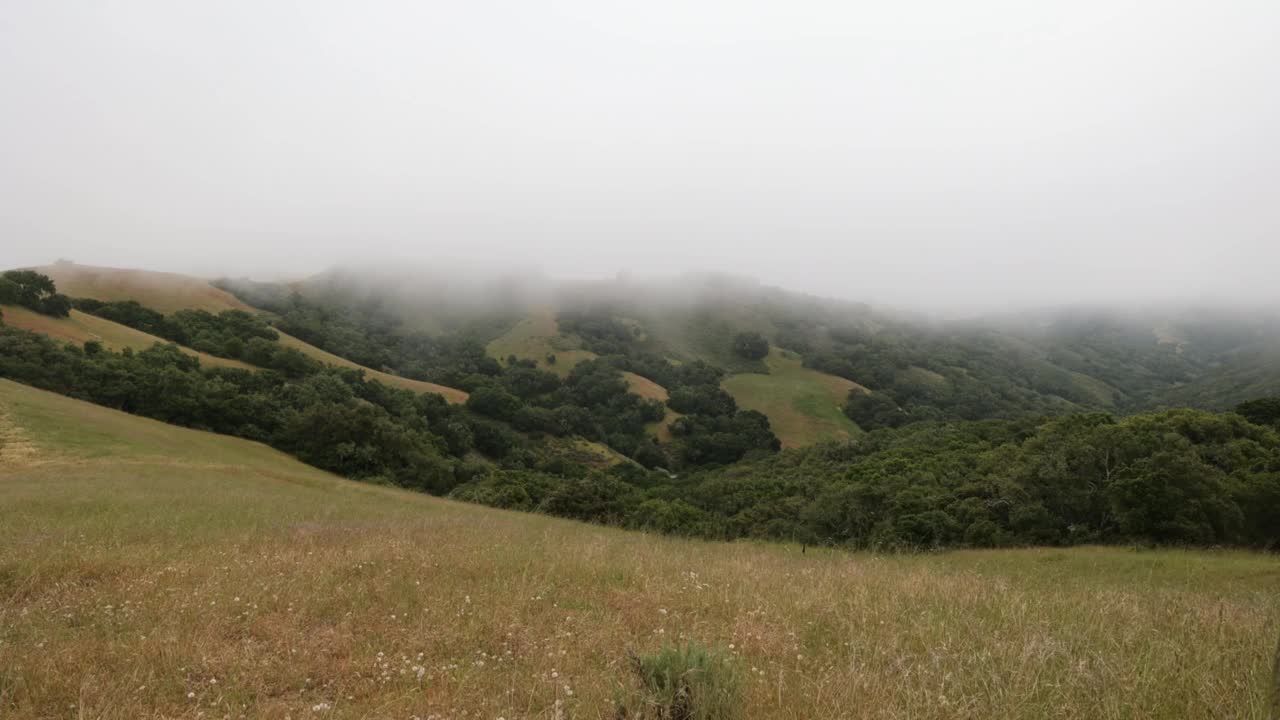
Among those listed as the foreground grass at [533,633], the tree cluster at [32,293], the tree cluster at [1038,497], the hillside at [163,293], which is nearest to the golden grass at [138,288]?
the hillside at [163,293]

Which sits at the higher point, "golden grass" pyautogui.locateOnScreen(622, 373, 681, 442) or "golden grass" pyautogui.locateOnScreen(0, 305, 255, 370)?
"golden grass" pyautogui.locateOnScreen(0, 305, 255, 370)

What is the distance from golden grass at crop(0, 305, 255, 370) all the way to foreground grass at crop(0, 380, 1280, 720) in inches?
2825

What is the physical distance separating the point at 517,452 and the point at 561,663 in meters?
90.1

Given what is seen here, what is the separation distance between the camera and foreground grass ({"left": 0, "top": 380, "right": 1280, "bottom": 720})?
417cm

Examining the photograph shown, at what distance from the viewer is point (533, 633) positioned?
5.91 meters

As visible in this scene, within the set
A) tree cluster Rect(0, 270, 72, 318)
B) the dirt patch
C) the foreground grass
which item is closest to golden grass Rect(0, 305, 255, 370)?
tree cluster Rect(0, 270, 72, 318)

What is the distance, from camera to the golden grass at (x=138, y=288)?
325ft

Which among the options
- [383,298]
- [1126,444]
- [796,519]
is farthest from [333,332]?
[1126,444]

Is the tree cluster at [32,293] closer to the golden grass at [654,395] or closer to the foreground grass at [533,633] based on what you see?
the foreground grass at [533,633]

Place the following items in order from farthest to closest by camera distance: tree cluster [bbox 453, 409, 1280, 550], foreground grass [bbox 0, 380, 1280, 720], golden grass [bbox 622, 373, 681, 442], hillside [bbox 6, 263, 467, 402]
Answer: golden grass [bbox 622, 373, 681, 442]
hillside [bbox 6, 263, 467, 402]
tree cluster [bbox 453, 409, 1280, 550]
foreground grass [bbox 0, 380, 1280, 720]

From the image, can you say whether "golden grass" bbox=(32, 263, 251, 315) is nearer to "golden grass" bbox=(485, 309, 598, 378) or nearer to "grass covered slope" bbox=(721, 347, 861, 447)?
"golden grass" bbox=(485, 309, 598, 378)

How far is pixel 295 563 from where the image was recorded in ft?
28.0

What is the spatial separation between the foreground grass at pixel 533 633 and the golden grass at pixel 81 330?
235 feet

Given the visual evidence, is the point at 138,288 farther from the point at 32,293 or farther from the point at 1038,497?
the point at 1038,497
